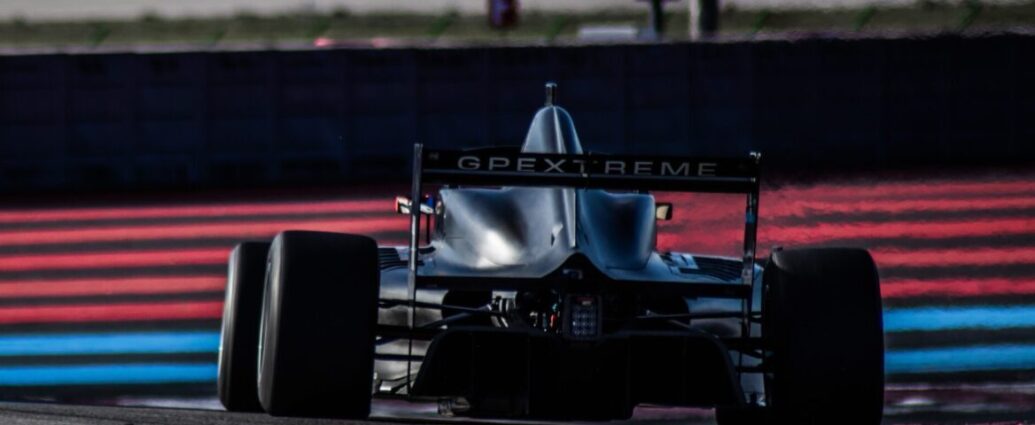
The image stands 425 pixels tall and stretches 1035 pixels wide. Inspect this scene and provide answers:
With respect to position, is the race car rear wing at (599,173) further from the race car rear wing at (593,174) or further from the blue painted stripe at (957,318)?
the blue painted stripe at (957,318)

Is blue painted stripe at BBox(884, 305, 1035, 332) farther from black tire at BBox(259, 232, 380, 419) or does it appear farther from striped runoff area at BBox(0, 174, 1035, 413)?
black tire at BBox(259, 232, 380, 419)

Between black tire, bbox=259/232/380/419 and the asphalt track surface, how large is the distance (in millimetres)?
1047

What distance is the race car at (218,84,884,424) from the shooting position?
731cm

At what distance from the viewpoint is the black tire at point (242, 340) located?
852cm

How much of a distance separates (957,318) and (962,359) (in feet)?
5.05

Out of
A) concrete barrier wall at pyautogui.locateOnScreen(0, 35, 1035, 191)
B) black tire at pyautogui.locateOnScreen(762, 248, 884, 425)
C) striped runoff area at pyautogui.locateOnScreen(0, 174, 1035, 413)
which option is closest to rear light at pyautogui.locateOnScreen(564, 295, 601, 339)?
black tire at pyautogui.locateOnScreen(762, 248, 884, 425)

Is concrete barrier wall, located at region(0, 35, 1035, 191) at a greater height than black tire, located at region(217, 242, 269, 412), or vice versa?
concrete barrier wall, located at region(0, 35, 1035, 191)

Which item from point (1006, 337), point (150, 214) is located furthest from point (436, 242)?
point (150, 214)

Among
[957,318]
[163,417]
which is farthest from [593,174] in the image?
[957,318]

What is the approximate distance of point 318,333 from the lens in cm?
725

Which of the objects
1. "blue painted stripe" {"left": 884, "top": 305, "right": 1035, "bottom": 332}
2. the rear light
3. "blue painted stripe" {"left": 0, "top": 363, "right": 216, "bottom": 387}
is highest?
the rear light

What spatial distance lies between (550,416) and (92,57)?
44.1 feet

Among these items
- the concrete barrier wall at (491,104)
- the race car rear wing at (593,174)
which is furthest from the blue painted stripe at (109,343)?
the concrete barrier wall at (491,104)

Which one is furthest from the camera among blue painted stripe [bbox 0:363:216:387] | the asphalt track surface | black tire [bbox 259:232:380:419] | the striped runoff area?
the striped runoff area
